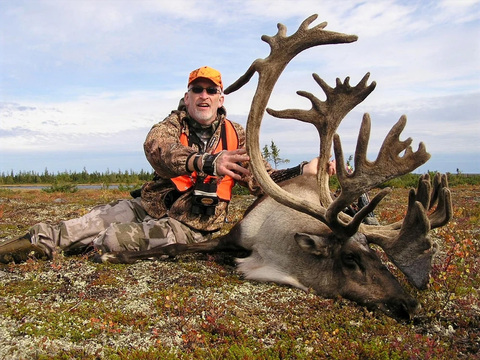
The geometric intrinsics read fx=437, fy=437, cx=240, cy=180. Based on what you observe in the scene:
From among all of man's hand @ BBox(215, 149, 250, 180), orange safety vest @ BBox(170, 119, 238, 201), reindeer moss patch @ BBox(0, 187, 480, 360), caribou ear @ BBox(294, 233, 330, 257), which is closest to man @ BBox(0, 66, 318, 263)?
orange safety vest @ BBox(170, 119, 238, 201)

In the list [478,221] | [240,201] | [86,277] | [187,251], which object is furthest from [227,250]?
[240,201]

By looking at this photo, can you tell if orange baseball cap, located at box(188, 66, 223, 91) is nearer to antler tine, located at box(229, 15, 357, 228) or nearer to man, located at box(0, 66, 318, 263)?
man, located at box(0, 66, 318, 263)

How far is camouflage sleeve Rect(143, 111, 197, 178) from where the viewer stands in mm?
5133

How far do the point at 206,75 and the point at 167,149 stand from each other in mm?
1390

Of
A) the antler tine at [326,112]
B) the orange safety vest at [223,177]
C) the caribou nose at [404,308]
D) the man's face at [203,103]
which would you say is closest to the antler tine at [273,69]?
the antler tine at [326,112]

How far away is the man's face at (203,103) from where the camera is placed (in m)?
6.04

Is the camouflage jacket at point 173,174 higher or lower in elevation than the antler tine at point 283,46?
lower

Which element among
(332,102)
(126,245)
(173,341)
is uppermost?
(332,102)

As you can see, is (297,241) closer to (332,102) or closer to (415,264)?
(415,264)

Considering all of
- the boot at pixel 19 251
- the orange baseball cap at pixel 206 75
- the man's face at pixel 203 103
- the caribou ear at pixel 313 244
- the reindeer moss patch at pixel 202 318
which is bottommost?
the reindeer moss patch at pixel 202 318

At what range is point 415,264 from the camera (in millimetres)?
3795

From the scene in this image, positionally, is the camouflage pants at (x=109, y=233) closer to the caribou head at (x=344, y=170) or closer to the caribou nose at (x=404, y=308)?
the caribou head at (x=344, y=170)

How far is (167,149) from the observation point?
17.3ft

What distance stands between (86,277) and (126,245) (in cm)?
95
